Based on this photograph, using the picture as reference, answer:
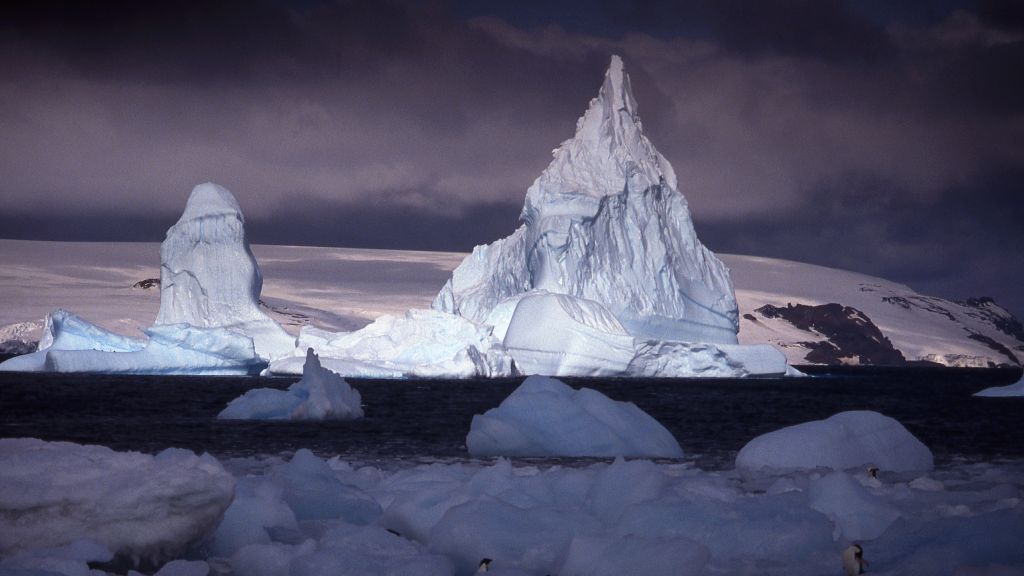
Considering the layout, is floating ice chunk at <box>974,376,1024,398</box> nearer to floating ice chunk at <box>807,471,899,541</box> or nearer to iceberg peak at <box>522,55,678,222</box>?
iceberg peak at <box>522,55,678,222</box>

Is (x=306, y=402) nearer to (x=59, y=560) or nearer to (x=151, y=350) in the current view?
(x=59, y=560)

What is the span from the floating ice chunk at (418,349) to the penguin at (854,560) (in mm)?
31715

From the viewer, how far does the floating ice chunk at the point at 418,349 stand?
39.6m

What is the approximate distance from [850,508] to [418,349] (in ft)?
105

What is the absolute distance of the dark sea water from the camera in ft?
61.8

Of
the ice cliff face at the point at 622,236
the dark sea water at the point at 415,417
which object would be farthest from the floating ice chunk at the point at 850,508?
A: the ice cliff face at the point at 622,236

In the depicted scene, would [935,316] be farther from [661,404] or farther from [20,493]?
[20,493]

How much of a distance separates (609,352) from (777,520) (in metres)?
31.2

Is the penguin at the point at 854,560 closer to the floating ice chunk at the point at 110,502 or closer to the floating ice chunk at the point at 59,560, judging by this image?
the floating ice chunk at the point at 110,502

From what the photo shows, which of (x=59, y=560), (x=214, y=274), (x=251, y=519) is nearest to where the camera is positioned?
(x=59, y=560)

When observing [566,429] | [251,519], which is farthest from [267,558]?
[566,429]

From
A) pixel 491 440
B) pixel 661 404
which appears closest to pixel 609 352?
pixel 661 404

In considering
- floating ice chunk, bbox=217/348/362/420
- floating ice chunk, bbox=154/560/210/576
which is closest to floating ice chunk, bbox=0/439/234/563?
floating ice chunk, bbox=154/560/210/576

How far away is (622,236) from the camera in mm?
44219
